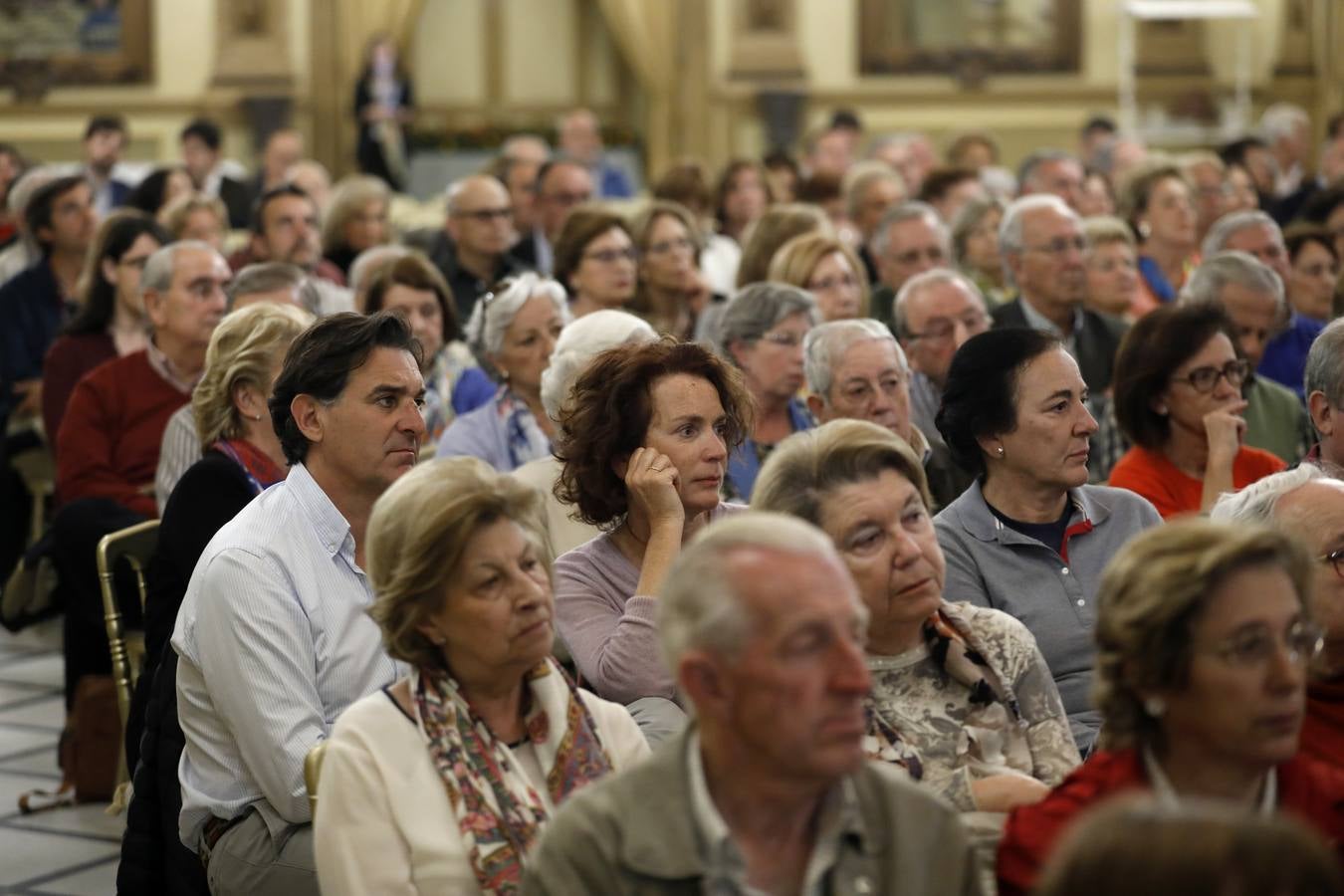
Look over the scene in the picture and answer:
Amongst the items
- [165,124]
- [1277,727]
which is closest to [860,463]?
[1277,727]

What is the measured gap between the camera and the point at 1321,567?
2.83 meters

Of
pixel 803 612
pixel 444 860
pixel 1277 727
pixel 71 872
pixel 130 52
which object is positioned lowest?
pixel 71 872

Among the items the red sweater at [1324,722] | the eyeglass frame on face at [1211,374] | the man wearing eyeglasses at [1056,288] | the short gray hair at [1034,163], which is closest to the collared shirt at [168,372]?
the man wearing eyeglasses at [1056,288]

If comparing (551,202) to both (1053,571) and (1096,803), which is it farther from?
(1096,803)

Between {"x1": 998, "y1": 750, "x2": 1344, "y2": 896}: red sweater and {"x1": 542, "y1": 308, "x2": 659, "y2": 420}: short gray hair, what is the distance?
2.19 m

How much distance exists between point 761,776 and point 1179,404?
258cm

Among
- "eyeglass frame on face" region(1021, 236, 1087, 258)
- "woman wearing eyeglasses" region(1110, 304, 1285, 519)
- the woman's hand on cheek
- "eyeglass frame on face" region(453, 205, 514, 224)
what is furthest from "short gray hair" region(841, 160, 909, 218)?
the woman's hand on cheek

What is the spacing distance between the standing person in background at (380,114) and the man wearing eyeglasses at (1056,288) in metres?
8.76

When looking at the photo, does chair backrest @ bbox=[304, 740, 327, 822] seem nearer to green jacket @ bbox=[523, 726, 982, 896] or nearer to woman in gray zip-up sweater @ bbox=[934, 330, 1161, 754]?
green jacket @ bbox=[523, 726, 982, 896]

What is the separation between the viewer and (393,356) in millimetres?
3381

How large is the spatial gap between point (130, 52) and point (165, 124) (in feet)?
1.93

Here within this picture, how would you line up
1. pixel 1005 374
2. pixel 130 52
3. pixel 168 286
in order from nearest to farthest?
pixel 1005 374, pixel 168 286, pixel 130 52

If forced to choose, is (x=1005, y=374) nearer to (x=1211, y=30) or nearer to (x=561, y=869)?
(x=561, y=869)

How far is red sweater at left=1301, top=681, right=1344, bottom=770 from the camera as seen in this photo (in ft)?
8.88
